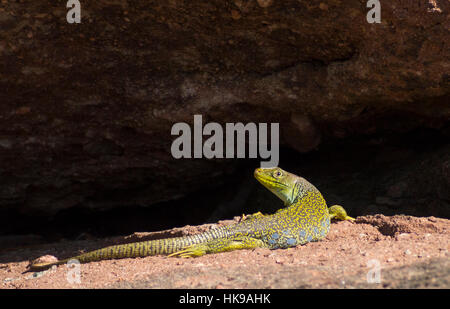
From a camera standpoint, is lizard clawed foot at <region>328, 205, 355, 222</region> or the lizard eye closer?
lizard clawed foot at <region>328, 205, 355, 222</region>

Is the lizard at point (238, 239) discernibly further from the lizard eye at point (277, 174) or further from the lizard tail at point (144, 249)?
the lizard eye at point (277, 174)

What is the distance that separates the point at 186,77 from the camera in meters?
4.99

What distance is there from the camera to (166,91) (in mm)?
5078

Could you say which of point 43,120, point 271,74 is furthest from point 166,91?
point 43,120

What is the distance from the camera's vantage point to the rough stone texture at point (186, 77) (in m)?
4.11

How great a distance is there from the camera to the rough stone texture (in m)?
4.11
